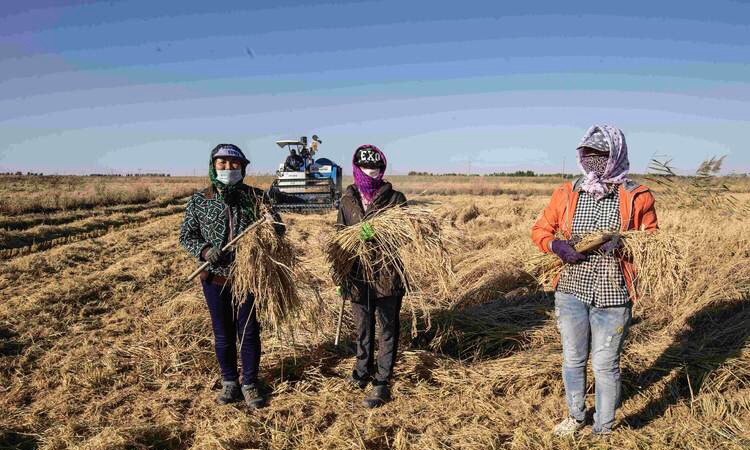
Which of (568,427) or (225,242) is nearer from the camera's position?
(568,427)

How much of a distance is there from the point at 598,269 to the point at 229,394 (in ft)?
8.47

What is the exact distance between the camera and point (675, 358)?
149 inches

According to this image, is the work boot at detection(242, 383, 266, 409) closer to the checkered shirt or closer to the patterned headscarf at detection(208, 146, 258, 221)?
the patterned headscarf at detection(208, 146, 258, 221)

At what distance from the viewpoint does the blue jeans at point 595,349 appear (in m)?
2.67

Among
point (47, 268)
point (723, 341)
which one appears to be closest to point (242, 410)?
point (723, 341)

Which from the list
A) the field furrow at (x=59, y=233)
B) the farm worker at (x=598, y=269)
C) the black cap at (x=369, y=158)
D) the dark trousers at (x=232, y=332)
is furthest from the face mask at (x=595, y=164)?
the field furrow at (x=59, y=233)

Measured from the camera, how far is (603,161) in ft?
8.79

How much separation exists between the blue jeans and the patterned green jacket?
1897 millimetres

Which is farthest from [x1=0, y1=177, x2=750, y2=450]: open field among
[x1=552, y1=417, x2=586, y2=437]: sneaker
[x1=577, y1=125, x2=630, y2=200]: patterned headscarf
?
[x1=577, y1=125, x2=630, y2=200]: patterned headscarf

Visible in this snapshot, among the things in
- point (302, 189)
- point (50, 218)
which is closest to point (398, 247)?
point (302, 189)

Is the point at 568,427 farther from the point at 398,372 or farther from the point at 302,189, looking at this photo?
the point at 302,189

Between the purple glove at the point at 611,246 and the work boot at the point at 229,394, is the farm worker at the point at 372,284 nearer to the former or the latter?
the work boot at the point at 229,394

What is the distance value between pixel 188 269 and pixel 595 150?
6560 millimetres

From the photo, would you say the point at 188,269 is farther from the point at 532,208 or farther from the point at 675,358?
the point at 532,208
